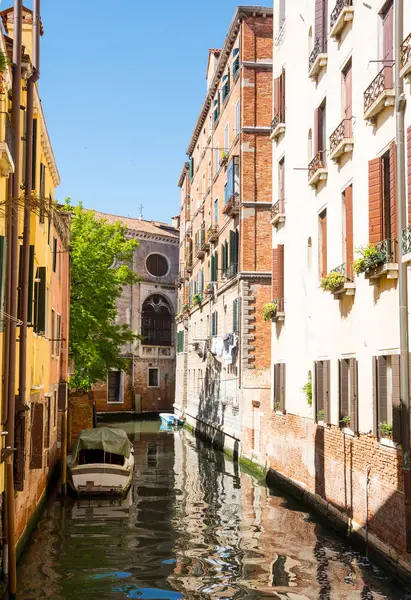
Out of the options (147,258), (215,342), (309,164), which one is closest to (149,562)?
(309,164)

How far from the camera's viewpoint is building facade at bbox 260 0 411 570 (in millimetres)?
11906

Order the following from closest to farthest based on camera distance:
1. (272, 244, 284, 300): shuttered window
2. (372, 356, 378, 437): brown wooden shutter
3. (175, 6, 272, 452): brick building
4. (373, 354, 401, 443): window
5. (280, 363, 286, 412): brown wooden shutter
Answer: (373, 354, 401, 443): window < (372, 356, 378, 437): brown wooden shutter < (280, 363, 286, 412): brown wooden shutter < (272, 244, 284, 300): shuttered window < (175, 6, 272, 452): brick building

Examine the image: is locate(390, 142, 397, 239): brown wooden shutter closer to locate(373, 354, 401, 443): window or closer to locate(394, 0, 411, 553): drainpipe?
locate(394, 0, 411, 553): drainpipe

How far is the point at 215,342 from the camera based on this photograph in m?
33.4

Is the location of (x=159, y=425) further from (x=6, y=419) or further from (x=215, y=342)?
(x=6, y=419)

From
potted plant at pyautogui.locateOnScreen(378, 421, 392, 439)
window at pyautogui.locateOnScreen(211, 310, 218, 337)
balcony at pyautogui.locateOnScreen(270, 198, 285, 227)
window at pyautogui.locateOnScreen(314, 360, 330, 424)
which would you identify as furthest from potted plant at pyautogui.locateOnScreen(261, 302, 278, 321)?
window at pyautogui.locateOnScreen(211, 310, 218, 337)

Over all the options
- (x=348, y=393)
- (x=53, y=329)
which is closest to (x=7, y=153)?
(x=348, y=393)

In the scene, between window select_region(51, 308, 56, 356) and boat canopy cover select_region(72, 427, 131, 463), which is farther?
window select_region(51, 308, 56, 356)

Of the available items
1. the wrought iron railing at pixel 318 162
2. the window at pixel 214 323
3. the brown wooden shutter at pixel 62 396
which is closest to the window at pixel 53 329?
the brown wooden shutter at pixel 62 396

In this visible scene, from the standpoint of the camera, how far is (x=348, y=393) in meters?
14.1

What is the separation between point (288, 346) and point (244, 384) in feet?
26.6

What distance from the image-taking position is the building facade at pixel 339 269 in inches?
469

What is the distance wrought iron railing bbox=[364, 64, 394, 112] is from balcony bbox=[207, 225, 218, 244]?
21.7 m

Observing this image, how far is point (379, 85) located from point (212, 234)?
22851 millimetres
